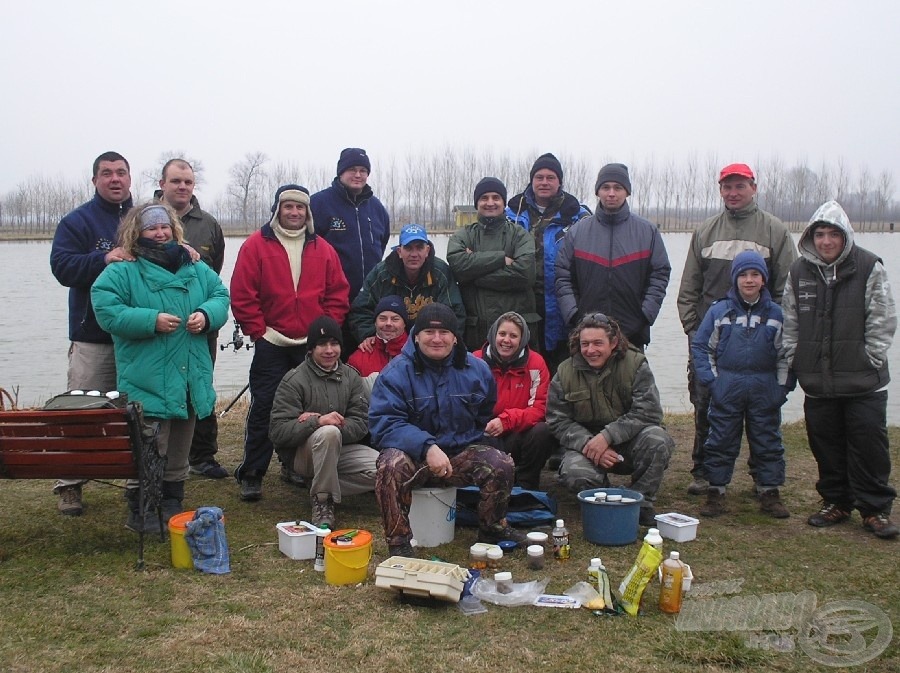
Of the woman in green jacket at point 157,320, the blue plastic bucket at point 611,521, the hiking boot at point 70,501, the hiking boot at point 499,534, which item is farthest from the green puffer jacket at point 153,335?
the blue plastic bucket at point 611,521

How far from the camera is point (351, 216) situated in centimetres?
575

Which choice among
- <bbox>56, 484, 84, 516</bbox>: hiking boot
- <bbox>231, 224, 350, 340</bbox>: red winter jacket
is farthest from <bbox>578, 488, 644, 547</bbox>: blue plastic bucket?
<bbox>56, 484, 84, 516</bbox>: hiking boot

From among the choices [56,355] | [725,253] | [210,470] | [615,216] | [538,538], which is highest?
[615,216]

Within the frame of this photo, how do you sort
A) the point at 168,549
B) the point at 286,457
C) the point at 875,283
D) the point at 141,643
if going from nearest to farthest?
the point at 141,643, the point at 168,549, the point at 875,283, the point at 286,457

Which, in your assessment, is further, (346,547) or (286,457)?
(286,457)

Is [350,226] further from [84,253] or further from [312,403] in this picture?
[84,253]

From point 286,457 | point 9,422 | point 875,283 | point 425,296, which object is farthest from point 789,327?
point 9,422

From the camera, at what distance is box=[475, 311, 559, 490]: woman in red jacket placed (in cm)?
493

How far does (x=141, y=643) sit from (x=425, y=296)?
2890 millimetres

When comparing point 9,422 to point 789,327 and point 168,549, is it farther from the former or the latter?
point 789,327

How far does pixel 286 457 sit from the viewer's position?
193 inches

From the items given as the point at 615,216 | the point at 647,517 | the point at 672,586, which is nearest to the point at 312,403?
the point at 647,517

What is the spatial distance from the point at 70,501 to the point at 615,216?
12.2 feet

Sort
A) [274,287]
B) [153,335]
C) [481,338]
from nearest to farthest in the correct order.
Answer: [153,335] → [274,287] → [481,338]
